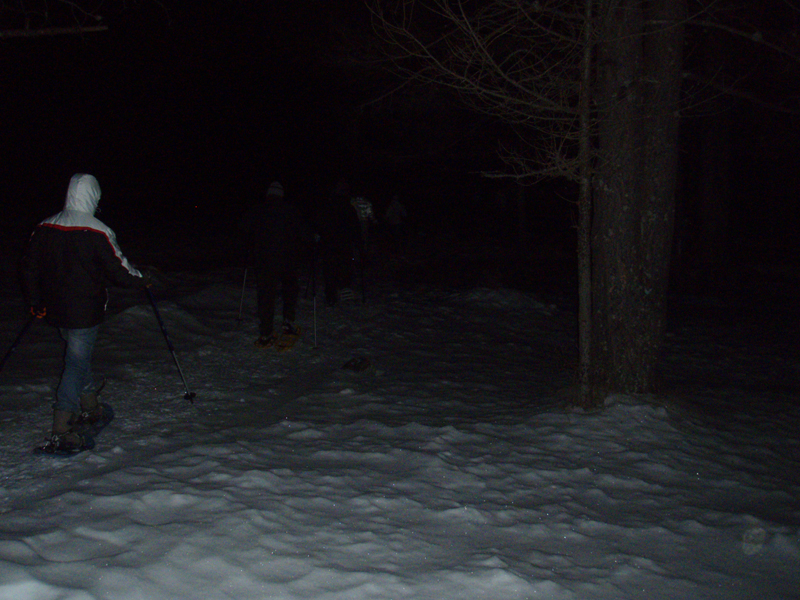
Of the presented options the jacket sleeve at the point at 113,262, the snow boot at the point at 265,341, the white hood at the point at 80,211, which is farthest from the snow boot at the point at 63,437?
the snow boot at the point at 265,341

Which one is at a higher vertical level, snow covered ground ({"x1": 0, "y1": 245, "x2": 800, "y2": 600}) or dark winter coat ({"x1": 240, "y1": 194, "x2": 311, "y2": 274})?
dark winter coat ({"x1": 240, "y1": 194, "x2": 311, "y2": 274})

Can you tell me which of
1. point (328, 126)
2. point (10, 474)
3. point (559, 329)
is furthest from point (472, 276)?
point (10, 474)

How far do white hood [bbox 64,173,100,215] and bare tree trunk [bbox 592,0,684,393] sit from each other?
500 cm

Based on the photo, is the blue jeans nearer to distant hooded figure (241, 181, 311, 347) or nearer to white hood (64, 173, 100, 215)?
white hood (64, 173, 100, 215)

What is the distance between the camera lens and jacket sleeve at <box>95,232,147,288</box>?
5.70m

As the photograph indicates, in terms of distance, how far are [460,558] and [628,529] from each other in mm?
1444

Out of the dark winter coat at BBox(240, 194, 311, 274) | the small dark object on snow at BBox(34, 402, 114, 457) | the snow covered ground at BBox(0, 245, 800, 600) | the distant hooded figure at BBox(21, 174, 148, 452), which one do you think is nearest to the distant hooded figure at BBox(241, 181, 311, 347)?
the dark winter coat at BBox(240, 194, 311, 274)

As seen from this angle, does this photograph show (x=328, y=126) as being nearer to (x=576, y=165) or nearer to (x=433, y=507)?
(x=576, y=165)

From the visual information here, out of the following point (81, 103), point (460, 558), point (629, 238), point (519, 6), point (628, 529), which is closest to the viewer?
point (460, 558)

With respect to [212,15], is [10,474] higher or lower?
lower

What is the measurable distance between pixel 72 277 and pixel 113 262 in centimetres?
32

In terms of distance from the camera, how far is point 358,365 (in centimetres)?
938

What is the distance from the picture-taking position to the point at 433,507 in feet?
17.3

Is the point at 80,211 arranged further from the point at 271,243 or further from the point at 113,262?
the point at 271,243
